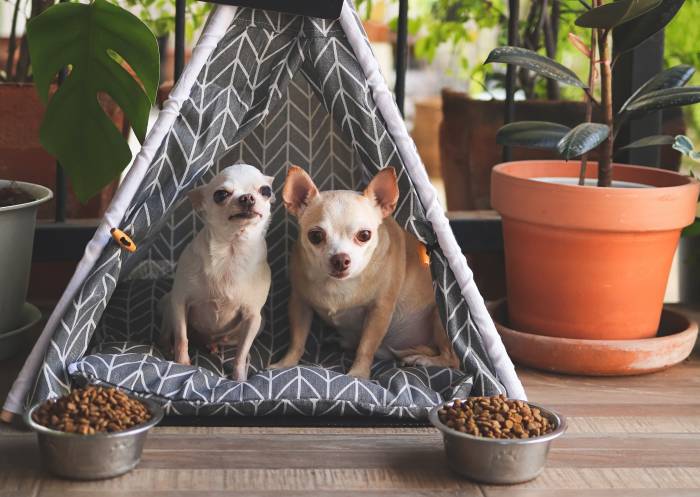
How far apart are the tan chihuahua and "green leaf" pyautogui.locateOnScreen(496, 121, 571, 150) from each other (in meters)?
0.31

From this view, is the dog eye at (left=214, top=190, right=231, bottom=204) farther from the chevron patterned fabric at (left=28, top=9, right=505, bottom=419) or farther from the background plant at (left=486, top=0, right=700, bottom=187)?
the background plant at (left=486, top=0, right=700, bottom=187)

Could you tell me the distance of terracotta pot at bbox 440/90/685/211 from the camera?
280cm

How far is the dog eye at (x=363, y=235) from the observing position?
1882 mm

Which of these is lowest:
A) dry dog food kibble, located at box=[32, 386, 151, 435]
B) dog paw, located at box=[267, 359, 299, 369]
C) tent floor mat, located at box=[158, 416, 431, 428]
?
tent floor mat, located at box=[158, 416, 431, 428]

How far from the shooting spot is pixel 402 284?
2.12m

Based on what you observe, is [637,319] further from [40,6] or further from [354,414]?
[40,6]

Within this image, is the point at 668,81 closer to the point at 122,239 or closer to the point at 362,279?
the point at 362,279

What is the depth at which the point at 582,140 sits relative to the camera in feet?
6.42

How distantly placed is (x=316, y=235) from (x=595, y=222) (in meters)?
0.61

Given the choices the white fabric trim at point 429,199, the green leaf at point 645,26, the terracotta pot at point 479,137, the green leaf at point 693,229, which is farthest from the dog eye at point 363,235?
the terracotta pot at point 479,137

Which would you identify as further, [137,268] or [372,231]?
[137,268]

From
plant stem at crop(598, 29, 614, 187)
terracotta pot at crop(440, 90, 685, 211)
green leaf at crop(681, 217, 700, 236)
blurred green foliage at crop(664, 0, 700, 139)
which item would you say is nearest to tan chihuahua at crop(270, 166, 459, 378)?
plant stem at crop(598, 29, 614, 187)

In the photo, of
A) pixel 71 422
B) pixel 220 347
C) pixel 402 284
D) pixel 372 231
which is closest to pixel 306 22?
pixel 372 231

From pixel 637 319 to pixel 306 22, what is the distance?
98 centimetres
